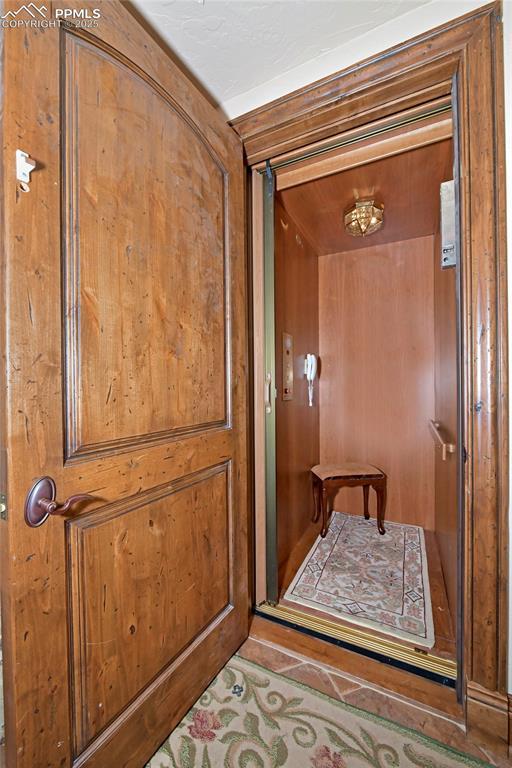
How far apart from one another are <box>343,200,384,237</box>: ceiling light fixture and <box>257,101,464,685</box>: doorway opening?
0.10 feet

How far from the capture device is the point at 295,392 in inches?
100

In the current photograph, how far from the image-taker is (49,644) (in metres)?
0.77

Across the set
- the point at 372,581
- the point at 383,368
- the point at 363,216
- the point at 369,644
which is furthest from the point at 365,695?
the point at 363,216

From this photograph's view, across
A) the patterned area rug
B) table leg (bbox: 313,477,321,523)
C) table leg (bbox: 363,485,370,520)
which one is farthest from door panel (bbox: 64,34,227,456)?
table leg (bbox: 363,485,370,520)

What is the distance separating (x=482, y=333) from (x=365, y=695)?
1.43 meters

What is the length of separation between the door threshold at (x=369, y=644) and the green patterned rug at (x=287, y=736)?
0.78 ft

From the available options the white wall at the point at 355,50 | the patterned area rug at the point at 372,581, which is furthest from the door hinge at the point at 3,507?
the white wall at the point at 355,50

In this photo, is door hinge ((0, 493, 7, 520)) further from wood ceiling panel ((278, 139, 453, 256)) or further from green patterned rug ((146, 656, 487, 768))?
wood ceiling panel ((278, 139, 453, 256))

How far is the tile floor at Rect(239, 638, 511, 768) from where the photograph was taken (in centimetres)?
112

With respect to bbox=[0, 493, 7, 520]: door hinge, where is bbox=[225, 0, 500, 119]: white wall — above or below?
above

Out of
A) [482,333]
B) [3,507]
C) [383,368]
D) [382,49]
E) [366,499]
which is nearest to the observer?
[3,507]

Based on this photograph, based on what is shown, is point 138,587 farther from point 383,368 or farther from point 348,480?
point 383,368

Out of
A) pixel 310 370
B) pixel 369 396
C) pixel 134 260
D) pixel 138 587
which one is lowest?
pixel 138 587

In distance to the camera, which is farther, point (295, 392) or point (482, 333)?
point (295, 392)
